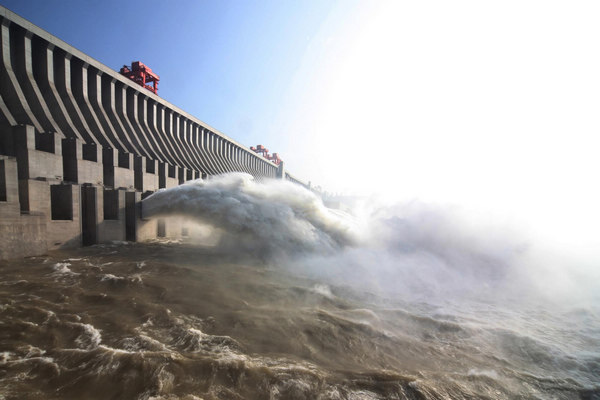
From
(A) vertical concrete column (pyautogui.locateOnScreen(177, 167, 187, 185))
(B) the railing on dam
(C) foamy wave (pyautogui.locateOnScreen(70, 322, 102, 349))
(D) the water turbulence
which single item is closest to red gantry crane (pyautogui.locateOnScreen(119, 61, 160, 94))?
(B) the railing on dam

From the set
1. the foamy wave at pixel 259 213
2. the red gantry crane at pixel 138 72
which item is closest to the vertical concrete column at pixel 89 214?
the foamy wave at pixel 259 213

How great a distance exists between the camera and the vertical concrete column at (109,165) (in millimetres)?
14070

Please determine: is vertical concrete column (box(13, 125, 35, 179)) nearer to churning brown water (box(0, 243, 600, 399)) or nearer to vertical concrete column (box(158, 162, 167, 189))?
churning brown water (box(0, 243, 600, 399))

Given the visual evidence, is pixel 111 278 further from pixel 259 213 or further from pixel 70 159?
pixel 70 159

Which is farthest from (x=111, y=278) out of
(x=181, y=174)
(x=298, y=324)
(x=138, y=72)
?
(x=138, y=72)

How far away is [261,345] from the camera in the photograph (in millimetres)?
4156

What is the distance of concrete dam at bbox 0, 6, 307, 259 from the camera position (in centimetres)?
952

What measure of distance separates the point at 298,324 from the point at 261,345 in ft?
3.30

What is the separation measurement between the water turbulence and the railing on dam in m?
8.40

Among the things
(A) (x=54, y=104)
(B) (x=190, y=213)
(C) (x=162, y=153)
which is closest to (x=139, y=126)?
(C) (x=162, y=153)

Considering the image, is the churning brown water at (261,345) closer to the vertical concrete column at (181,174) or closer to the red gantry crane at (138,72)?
the vertical concrete column at (181,174)

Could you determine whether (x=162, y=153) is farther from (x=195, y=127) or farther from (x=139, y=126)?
(x=195, y=127)

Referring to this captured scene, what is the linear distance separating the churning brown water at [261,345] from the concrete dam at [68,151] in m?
3.32

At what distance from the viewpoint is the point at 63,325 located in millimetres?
4434
